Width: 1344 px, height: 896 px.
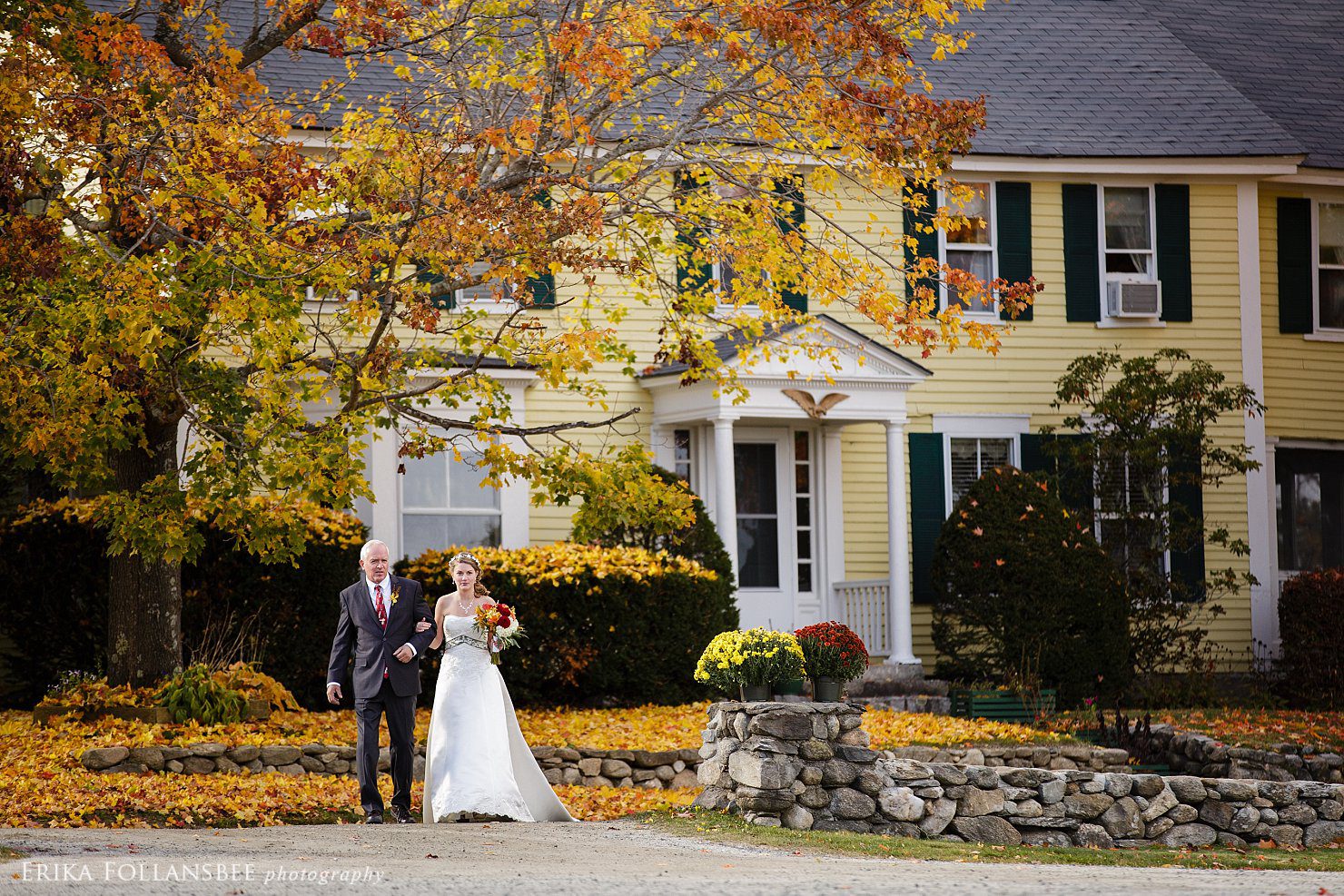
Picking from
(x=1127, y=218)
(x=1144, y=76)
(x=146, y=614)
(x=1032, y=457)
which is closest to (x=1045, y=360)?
(x=1032, y=457)

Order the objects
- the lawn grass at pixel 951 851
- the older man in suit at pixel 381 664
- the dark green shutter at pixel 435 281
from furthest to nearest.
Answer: the dark green shutter at pixel 435 281, the older man in suit at pixel 381 664, the lawn grass at pixel 951 851

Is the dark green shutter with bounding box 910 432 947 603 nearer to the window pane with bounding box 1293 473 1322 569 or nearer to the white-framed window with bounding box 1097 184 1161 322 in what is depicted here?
the white-framed window with bounding box 1097 184 1161 322

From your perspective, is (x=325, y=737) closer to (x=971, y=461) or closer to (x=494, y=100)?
(x=494, y=100)

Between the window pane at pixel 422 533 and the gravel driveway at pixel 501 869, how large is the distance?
24.2ft

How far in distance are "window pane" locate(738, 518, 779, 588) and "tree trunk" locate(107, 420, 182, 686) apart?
722 cm

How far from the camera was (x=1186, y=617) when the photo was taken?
63.1 feet

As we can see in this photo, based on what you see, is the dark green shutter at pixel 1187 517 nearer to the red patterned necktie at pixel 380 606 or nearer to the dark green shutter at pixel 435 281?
the dark green shutter at pixel 435 281

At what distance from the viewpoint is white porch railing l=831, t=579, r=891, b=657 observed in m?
18.5

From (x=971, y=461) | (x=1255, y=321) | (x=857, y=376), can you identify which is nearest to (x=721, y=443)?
(x=857, y=376)

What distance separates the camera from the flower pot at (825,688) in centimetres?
1191

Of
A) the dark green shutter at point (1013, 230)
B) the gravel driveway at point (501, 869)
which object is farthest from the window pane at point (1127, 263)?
the gravel driveway at point (501, 869)

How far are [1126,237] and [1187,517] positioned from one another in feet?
11.9

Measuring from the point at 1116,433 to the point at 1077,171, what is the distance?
3.22 m

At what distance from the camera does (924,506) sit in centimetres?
1895
